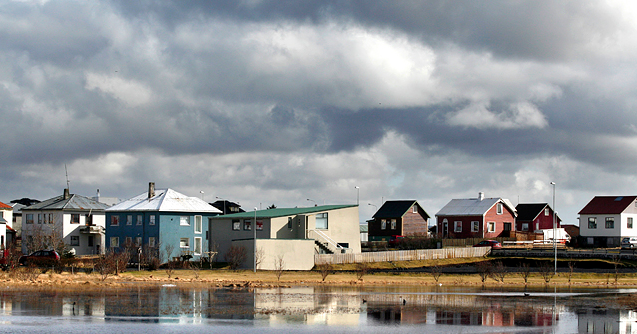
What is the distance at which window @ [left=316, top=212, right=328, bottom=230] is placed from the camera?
76750 millimetres

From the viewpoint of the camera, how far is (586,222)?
343 ft

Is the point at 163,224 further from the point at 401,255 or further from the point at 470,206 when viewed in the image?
the point at 470,206

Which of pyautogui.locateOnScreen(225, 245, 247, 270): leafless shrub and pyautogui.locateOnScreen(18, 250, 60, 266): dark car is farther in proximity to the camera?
pyautogui.locateOnScreen(225, 245, 247, 270): leafless shrub

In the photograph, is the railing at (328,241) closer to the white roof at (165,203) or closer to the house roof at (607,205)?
the white roof at (165,203)

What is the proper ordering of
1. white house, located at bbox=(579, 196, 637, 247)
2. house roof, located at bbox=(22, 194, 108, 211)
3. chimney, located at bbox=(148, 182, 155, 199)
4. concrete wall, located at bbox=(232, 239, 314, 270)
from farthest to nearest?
white house, located at bbox=(579, 196, 637, 247) → house roof, located at bbox=(22, 194, 108, 211) → chimney, located at bbox=(148, 182, 155, 199) → concrete wall, located at bbox=(232, 239, 314, 270)

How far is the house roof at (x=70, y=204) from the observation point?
9638cm

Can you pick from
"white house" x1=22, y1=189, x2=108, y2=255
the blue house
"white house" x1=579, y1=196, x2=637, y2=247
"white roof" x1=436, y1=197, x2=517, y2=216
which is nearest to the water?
the blue house

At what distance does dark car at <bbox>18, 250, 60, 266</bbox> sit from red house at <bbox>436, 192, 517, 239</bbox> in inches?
2538

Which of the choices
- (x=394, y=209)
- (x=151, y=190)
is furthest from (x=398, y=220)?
(x=151, y=190)

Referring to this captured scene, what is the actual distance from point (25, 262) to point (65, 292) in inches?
1030

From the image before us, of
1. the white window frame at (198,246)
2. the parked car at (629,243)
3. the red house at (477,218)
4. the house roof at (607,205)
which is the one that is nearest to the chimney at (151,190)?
the white window frame at (198,246)

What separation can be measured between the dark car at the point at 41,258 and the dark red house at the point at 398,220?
6227 cm

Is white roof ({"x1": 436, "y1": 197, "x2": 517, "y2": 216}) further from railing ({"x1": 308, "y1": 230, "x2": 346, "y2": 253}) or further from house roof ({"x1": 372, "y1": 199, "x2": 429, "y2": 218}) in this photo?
railing ({"x1": 308, "y1": 230, "x2": 346, "y2": 253})

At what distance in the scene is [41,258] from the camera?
6469 centimetres
